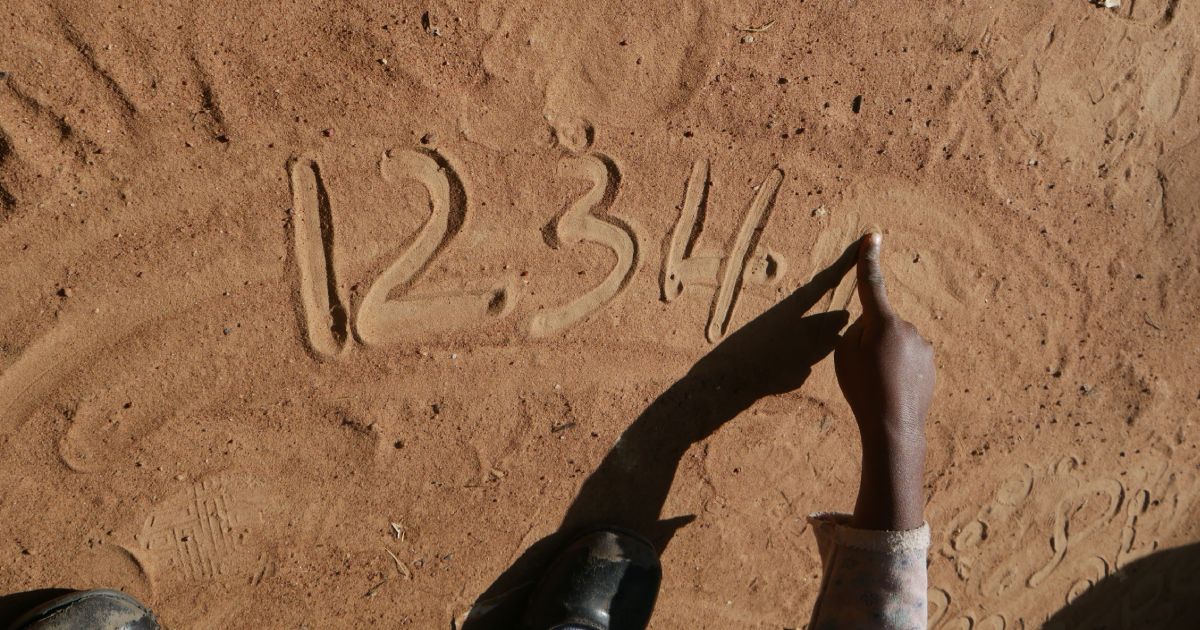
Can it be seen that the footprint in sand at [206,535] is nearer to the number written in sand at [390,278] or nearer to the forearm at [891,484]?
the number written in sand at [390,278]

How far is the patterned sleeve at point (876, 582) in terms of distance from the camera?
2162mm

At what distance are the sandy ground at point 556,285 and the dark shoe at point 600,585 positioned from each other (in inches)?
3.8

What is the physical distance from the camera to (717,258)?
2492 millimetres

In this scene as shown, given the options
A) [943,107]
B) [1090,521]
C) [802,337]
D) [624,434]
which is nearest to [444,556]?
[624,434]

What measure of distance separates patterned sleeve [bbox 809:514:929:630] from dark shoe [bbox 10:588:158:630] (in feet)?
7.08

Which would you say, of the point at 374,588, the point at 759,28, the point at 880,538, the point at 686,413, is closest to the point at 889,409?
the point at 880,538

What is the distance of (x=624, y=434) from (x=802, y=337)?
0.73 metres

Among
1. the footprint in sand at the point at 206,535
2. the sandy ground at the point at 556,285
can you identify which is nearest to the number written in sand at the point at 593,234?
the sandy ground at the point at 556,285

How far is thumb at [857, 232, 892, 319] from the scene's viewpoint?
2.45 metres

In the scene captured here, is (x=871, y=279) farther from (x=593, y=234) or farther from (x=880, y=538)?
(x=593, y=234)

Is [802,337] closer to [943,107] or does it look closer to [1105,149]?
[943,107]

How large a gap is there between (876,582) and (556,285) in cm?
137

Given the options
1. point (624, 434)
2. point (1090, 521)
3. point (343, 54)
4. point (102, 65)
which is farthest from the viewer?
point (1090, 521)

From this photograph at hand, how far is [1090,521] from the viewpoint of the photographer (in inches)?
115
